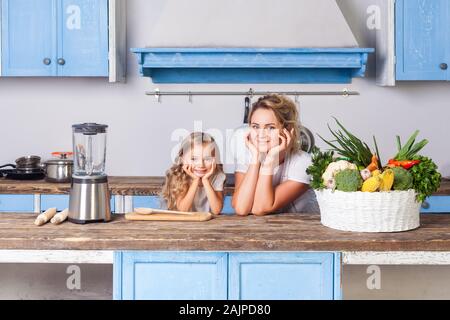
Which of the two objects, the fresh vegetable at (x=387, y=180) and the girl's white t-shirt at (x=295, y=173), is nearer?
the fresh vegetable at (x=387, y=180)

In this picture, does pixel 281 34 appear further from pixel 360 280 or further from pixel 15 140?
pixel 15 140

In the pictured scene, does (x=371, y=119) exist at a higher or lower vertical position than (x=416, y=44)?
lower

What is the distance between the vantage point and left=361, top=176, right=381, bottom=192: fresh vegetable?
1.88m

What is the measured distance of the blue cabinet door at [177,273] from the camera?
183 centimetres

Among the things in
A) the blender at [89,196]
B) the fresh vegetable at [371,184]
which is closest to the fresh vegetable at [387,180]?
the fresh vegetable at [371,184]

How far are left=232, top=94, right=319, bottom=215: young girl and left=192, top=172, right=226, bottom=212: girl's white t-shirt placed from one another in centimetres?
10

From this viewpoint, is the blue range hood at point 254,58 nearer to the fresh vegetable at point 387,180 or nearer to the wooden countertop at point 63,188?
the wooden countertop at point 63,188

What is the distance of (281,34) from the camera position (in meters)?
3.68

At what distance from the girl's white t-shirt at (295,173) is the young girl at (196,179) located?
115 millimetres


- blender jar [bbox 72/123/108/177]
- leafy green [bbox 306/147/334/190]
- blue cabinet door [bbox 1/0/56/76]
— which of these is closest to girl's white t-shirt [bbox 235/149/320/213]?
leafy green [bbox 306/147/334/190]
